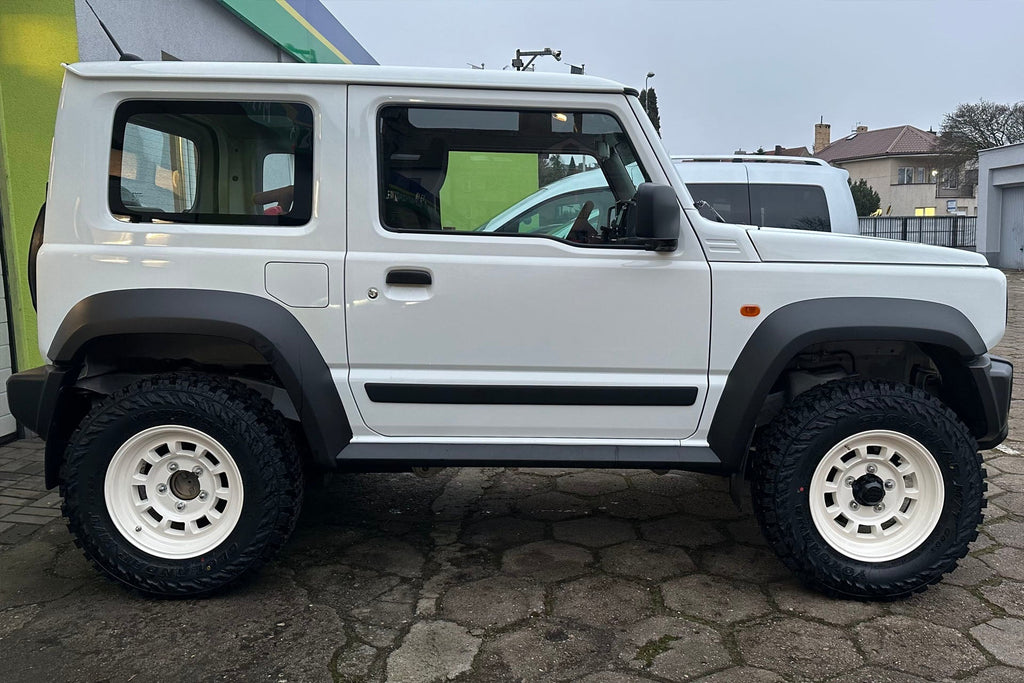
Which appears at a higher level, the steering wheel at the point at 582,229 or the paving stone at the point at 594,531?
the steering wheel at the point at 582,229

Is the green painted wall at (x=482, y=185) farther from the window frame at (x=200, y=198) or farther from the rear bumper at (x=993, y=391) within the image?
the rear bumper at (x=993, y=391)

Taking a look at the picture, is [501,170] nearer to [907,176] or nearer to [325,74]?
[325,74]

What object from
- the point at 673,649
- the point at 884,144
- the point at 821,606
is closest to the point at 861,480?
the point at 821,606

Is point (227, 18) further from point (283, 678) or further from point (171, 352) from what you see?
point (283, 678)

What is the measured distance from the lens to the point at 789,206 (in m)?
6.78

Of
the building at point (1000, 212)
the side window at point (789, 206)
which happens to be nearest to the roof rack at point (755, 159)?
the side window at point (789, 206)

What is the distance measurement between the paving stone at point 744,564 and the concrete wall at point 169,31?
491 cm

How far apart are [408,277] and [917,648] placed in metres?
2.18

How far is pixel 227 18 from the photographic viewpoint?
744cm

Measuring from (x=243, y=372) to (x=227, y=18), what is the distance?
18.2 ft

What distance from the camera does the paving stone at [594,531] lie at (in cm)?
360

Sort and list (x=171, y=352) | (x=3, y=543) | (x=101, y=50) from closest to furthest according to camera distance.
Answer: (x=171, y=352) < (x=3, y=543) < (x=101, y=50)

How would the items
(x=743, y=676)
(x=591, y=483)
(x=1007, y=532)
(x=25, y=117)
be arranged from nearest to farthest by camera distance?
1. (x=743, y=676)
2. (x=1007, y=532)
3. (x=591, y=483)
4. (x=25, y=117)

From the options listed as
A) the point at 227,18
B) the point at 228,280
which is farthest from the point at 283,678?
the point at 227,18
